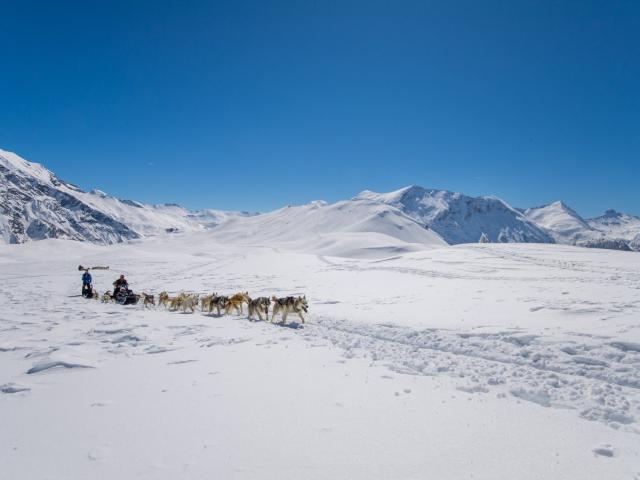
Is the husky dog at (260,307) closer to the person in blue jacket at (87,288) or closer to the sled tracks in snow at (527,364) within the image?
the sled tracks in snow at (527,364)

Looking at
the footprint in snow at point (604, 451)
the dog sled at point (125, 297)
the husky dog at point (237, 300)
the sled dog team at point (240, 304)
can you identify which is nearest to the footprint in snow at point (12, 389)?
the sled dog team at point (240, 304)

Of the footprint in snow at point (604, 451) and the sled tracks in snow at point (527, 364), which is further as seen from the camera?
the sled tracks in snow at point (527, 364)

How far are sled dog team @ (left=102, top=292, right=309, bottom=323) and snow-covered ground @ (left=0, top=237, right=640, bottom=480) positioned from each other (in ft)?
2.39

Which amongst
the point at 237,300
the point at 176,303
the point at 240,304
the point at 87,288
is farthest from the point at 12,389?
the point at 87,288

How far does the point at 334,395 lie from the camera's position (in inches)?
262

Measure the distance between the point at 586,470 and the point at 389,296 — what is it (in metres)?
15.6

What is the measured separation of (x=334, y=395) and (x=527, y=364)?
16.3 ft

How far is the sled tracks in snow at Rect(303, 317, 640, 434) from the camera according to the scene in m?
6.49

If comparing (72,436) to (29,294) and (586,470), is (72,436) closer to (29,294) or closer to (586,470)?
(586,470)

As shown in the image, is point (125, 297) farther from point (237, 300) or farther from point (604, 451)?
point (604, 451)

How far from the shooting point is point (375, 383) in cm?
732

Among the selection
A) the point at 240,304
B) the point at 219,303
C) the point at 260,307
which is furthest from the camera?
the point at 219,303

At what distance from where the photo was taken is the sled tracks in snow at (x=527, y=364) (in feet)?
21.3

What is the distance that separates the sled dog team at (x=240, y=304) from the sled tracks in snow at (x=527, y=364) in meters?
2.76
